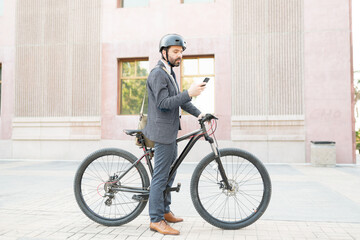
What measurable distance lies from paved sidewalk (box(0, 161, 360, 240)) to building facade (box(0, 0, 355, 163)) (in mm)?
4549

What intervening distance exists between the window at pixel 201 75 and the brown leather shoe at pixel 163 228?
8.73m

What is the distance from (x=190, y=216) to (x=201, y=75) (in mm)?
8370

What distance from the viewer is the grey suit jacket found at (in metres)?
3.37

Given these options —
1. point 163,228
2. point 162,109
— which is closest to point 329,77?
point 162,109

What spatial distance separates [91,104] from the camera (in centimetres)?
1229

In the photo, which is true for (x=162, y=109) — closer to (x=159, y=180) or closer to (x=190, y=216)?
(x=159, y=180)

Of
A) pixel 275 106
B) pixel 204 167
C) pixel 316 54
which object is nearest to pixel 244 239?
pixel 204 167

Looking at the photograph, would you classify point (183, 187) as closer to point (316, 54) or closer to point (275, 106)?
point (275, 106)

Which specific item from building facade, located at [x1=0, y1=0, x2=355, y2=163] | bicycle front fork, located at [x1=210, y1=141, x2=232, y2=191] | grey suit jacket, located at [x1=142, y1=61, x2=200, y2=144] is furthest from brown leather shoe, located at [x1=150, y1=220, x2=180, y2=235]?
building facade, located at [x1=0, y1=0, x2=355, y2=163]

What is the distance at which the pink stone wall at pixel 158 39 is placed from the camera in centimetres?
1165

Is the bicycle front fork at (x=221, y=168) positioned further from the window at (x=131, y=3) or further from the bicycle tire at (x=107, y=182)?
the window at (x=131, y=3)

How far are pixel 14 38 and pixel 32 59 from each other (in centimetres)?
117

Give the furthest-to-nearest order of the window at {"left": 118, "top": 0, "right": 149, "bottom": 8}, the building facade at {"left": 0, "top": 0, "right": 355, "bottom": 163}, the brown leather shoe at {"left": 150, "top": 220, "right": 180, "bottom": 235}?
1. the window at {"left": 118, "top": 0, "right": 149, "bottom": 8}
2. the building facade at {"left": 0, "top": 0, "right": 355, "bottom": 163}
3. the brown leather shoe at {"left": 150, "top": 220, "right": 180, "bottom": 235}

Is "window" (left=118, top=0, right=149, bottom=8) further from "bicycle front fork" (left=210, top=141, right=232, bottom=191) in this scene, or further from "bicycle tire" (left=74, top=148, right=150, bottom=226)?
"bicycle front fork" (left=210, top=141, right=232, bottom=191)
